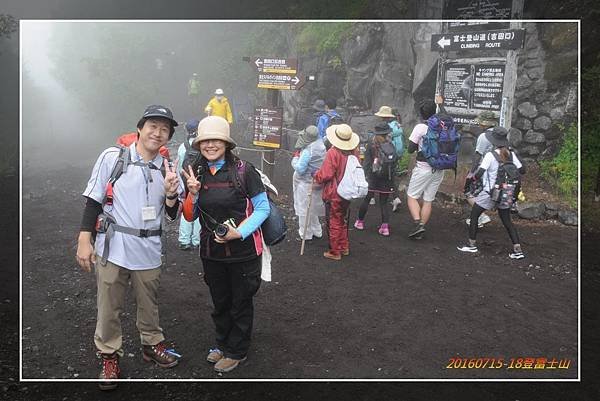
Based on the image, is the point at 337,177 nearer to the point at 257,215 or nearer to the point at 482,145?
the point at 482,145

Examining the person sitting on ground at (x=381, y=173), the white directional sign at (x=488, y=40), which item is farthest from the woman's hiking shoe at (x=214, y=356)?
the white directional sign at (x=488, y=40)

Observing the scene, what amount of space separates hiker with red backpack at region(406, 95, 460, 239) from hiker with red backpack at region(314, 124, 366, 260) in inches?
33.3

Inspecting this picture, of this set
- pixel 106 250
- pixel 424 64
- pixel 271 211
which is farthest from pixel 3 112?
pixel 424 64

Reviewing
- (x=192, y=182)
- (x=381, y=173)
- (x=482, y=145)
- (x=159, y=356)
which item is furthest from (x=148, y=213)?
(x=482, y=145)

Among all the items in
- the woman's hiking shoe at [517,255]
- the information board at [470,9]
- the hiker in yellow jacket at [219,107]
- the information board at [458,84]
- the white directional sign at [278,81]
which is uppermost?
the information board at [470,9]

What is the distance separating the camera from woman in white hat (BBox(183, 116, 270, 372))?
118 inches

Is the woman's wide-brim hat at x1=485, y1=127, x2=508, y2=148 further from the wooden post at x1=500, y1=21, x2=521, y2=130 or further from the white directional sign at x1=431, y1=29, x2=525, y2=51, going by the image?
the white directional sign at x1=431, y1=29, x2=525, y2=51

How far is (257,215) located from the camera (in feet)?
10.2

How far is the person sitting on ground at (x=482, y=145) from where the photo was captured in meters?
5.12

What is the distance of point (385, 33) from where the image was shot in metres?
7.96

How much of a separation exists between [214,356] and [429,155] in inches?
128

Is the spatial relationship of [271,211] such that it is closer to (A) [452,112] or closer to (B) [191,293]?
(B) [191,293]

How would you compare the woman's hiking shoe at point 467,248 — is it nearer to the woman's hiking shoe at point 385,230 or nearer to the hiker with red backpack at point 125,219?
the woman's hiking shoe at point 385,230

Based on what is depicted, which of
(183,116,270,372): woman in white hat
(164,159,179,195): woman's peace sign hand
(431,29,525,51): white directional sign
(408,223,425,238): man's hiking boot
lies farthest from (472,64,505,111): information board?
(164,159,179,195): woman's peace sign hand
